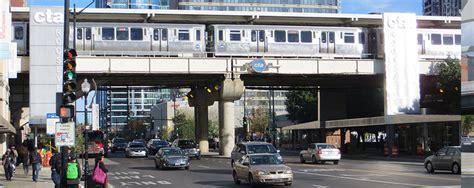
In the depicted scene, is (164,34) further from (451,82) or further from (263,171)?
(263,171)

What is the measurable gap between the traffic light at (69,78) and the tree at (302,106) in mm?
72994

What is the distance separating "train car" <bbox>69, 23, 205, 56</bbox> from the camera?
4819cm

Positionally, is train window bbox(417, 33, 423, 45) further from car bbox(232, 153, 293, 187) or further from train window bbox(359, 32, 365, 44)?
car bbox(232, 153, 293, 187)

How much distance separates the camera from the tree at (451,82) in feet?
171

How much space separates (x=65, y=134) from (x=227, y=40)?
109 ft

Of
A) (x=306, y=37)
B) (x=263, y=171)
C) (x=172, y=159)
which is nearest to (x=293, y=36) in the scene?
(x=306, y=37)

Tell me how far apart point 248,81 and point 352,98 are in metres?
20.2

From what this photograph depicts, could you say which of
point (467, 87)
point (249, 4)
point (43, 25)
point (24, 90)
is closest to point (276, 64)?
point (43, 25)

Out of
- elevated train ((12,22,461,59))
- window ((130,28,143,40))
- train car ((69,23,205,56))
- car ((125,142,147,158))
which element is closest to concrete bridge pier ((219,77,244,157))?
elevated train ((12,22,461,59))

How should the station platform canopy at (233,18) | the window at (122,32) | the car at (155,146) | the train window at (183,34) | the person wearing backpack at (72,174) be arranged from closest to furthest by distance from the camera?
1. the person wearing backpack at (72,174)
2. the window at (122,32)
3. the train window at (183,34)
4. the station platform canopy at (233,18)
5. the car at (155,146)

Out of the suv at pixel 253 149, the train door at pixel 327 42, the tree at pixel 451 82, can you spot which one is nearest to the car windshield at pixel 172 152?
the suv at pixel 253 149

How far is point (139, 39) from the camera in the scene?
49.3 m

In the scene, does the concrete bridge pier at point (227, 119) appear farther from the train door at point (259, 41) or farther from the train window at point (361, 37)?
the train window at point (361, 37)

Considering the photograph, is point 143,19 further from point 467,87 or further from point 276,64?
point 467,87
